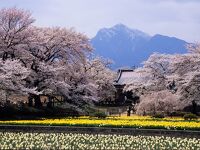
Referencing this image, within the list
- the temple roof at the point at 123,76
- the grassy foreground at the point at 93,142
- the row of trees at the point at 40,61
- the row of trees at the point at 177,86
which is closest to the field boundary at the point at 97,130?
the grassy foreground at the point at 93,142

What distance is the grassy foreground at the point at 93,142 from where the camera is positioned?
20.5 m

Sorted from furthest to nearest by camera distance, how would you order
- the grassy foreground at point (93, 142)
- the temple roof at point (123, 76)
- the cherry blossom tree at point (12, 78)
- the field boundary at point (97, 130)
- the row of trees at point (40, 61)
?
1. the temple roof at point (123, 76)
2. the row of trees at point (40, 61)
3. the cherry blossom tree at point (12, 78)
4. the field boundary at point (97, 130)
5. the grassy foreground at point (93, 142)

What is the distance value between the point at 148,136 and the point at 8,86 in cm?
1571

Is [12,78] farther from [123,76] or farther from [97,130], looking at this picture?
[123,76]

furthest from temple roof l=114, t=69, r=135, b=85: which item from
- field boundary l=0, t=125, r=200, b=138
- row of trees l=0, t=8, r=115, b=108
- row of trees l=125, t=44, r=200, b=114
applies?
field boundary l=0, t=125, r=200, b=138

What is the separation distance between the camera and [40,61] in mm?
44469

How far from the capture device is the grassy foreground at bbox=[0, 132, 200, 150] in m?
20.5

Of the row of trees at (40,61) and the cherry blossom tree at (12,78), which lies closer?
the cherry blossom tree at (12,78)

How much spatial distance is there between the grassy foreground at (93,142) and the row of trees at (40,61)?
13002 millimetres

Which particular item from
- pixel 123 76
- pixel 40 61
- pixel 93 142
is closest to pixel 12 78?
pixel 40 61

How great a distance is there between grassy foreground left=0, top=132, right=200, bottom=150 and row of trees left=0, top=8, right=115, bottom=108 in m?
13.0

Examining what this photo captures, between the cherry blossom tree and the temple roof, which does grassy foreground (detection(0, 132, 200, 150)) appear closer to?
the cherry blossom tree

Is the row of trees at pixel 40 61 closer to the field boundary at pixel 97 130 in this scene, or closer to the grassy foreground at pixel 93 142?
the field boundary at pixel 97 130

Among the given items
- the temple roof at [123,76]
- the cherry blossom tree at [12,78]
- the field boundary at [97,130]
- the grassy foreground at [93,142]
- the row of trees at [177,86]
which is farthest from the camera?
the temple roof at [123,76]
